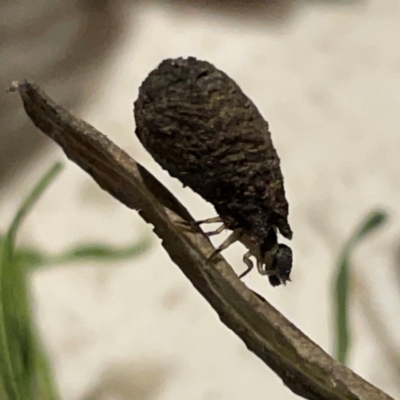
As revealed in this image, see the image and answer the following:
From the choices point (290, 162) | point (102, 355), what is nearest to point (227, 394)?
point (102, 355)

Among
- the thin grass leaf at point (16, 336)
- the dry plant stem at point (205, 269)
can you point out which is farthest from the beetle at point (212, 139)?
the thin grass leaf at point (16, 336)

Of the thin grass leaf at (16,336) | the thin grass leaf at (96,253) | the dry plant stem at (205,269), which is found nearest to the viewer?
the dry plant stem at (205,269)

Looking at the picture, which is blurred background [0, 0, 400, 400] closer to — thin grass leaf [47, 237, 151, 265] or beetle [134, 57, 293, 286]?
thin grass leaf [47, 237, 151, 265]

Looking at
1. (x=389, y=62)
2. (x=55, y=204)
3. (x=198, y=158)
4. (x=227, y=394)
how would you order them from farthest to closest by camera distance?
(x=389, y=62)
(x=55, y=204)
(x=227, y=394)
(x=198, y=158)

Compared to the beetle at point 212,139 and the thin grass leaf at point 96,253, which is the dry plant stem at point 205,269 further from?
the thin grass leaf at point 96,253

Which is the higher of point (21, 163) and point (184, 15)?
point (184, 15)

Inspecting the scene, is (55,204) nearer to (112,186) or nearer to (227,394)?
(227,394)

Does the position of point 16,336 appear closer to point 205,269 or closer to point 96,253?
point 96,253
